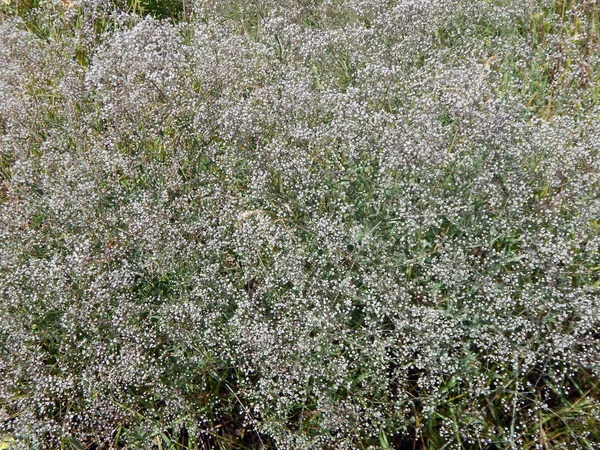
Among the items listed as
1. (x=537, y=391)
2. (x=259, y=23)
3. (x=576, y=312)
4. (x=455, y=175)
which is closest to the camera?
(x=576, y=312)

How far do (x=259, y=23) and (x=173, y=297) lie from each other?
9.23 feet

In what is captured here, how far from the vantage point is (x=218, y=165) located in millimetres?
4004

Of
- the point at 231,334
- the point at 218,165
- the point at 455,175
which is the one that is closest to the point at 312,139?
the point at 218,165

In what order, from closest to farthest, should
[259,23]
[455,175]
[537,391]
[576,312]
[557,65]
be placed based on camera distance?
[576,312], [537,391], [455,175], [557,65], [259,23]

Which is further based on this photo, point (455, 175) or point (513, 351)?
point (455, 175)

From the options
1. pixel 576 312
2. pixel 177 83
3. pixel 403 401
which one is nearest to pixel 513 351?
→ pixel 576 312

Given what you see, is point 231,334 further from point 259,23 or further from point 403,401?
point 259,23

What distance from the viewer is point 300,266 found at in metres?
3.47

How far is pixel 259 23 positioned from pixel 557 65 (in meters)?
2.53

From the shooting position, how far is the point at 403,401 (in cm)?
340

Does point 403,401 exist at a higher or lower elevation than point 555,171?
lower

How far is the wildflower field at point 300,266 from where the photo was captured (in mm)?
3404

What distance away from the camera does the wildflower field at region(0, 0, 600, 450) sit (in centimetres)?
340

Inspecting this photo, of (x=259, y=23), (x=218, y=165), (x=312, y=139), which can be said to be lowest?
(x=218, y=165)
